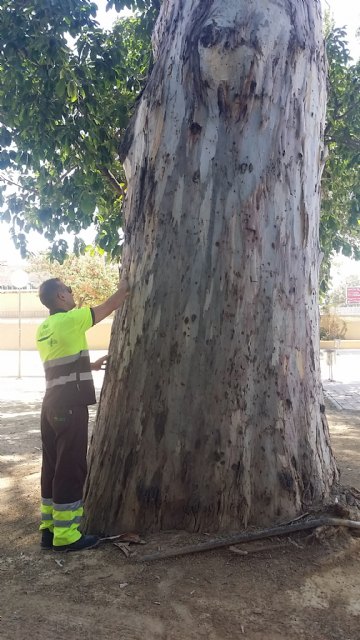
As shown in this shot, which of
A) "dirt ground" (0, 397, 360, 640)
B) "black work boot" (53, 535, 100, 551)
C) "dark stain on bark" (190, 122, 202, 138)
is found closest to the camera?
"dirt ground" (0, 397, 360, 640)

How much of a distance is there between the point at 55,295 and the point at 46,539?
1577 millimetres

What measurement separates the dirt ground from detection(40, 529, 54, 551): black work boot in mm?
54

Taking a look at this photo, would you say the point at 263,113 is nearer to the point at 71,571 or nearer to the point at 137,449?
the point at 137,449

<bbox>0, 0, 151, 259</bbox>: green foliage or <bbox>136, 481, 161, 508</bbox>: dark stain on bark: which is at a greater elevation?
<bbox>0, 0, 151, 259</bbox>: green foliage

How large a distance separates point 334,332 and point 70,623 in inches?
1191

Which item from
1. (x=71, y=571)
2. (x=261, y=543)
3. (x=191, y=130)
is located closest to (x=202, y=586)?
(x=261, y=543)

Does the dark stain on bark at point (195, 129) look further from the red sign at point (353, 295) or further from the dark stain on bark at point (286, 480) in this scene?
the red sign at point (353, 295)

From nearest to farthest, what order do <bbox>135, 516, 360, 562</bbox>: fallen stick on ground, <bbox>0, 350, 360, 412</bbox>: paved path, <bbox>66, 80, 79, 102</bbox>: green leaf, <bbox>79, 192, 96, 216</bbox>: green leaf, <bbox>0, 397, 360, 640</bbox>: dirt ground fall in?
<bbox>0, 397, 360, 640</bbox>: dirt ground
<bbox>135, 516, 360, 562</bbox>: fallen stick on ground
<bbox>66, 80, 79, 102</bbox>: green leaf
<bbox>79, 192, 96, 216</bbox>: green leaf
<bbox>0, 350, 360, 412</bbox>: paved path

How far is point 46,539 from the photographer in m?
3.59

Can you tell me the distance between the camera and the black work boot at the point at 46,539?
3545mm

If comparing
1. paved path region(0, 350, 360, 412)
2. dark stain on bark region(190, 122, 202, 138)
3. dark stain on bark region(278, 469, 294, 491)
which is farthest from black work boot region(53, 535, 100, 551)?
paved path region(0, 350, 360, 412)

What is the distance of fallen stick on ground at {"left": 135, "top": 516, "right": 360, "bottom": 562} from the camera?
3.17 m

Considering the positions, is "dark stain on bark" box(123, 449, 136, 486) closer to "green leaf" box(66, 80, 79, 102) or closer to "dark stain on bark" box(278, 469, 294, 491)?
"dark stain on bark" box(278, 469, 294, 491)

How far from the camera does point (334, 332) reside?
3142 cm
